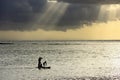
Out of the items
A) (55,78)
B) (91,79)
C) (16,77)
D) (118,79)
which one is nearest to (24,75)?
(16,77)

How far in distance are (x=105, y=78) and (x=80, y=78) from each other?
3066 millimetres

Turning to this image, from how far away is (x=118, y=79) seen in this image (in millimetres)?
41031

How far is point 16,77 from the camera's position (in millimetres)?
43906

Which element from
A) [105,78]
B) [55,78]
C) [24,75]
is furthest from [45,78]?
[105,78]

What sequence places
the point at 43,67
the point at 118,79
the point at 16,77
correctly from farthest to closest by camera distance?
the point at 43,67
the point at 16,77
the point at 118,79

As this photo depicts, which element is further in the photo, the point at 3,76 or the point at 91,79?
the point at 3,76

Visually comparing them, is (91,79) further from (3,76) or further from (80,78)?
(3,76)

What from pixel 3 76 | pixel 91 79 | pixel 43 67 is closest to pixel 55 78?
pixel 91 79

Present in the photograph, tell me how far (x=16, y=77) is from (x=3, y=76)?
8.07 ft

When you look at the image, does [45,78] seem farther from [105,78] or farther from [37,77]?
[105,78]

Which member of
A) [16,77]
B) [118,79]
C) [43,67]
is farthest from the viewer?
[43,67]

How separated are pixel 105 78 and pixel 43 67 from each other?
15.2m

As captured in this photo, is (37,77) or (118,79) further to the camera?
(37,77)

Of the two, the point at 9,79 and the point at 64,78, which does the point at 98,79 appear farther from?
the point at 9,79
